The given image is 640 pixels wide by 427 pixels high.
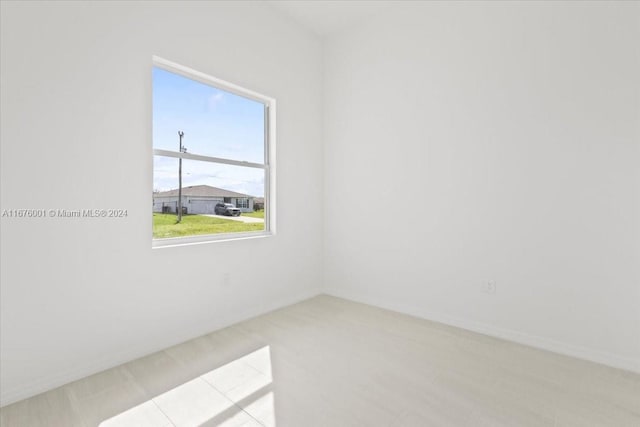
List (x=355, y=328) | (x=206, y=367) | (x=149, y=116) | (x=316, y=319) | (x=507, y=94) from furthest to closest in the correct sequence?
1. (x=316, y=319)
2. (x=355, y=328)
3. (x=507, y=94)
4. (x=149, y=116)
5. (x=206, y=367)

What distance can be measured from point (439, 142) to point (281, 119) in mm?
1673

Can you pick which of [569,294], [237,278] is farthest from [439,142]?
[237,278]

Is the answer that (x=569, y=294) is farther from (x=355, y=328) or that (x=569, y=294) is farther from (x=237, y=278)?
(x=237, y=278)

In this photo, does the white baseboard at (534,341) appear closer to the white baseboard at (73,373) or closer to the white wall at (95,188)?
the white wall at (95,188)

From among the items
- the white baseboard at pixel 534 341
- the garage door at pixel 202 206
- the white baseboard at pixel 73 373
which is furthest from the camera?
the garage door at pixel 202 206

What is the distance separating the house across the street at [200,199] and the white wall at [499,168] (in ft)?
4.02

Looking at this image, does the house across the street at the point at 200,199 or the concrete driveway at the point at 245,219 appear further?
the concrete driveway at the point at 245,219

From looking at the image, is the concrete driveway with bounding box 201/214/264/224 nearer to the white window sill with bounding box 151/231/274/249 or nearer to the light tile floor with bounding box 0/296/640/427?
the white window sill with bounding box 151/231/274/249

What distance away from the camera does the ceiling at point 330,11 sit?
3.21 metres

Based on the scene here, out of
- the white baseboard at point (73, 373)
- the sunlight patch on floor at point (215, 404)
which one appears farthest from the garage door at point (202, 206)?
the sunlight patch on floor at point (215, 404)

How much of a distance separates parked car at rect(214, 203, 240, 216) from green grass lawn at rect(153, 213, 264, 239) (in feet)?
0.23

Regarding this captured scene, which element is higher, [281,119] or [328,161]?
[281,119]

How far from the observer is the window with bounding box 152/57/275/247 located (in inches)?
101

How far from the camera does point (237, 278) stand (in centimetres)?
299
